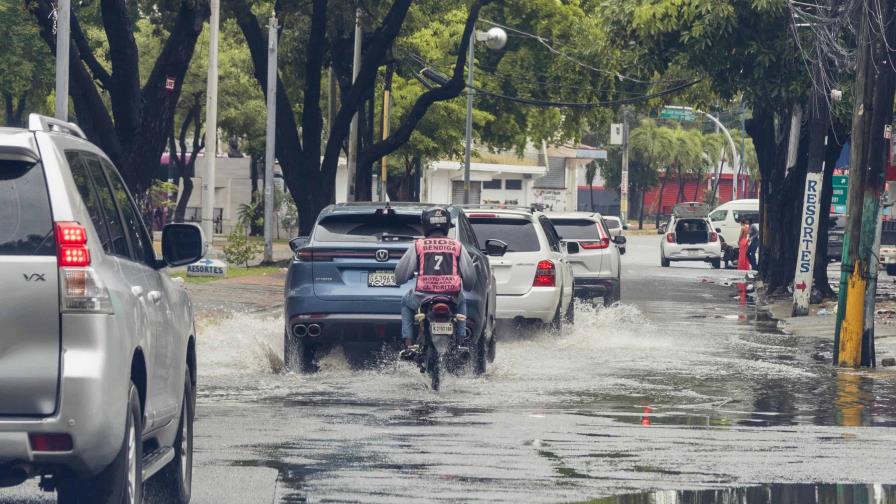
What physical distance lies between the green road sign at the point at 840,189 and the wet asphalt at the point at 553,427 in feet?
48.2

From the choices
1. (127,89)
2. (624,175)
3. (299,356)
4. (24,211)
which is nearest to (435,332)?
(299,356)

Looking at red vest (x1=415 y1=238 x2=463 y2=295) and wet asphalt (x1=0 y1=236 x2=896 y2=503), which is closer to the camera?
wet asphalt (x1=0 y1=236 x2=896 y2=503)

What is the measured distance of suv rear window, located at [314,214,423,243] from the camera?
15.1 meters

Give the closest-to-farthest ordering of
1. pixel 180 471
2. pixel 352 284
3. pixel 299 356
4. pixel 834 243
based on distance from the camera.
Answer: pixel 180 471
pixel 352 284
pixel 299 356
pixel 834 243

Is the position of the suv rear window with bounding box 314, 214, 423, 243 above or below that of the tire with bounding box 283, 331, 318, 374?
above

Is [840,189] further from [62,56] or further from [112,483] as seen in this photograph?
[112,483]

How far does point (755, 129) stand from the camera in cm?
3612

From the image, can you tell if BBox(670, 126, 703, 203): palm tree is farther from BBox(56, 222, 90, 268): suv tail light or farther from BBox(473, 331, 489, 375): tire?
BBox(56, 222, 90, 268): suv tail light

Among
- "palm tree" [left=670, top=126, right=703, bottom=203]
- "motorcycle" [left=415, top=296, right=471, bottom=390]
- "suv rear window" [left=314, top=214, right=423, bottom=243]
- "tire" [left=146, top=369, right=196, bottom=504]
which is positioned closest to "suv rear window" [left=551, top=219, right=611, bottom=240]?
"suv rear window" [left=314, top=214, right=423, bottom=243]

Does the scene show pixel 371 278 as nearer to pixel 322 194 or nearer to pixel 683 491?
pixel 683 491

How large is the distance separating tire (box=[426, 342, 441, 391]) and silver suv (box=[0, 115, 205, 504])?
7.33 m

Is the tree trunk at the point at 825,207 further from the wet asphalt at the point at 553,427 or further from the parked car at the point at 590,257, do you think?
the wet asphalt at the point at 553,427

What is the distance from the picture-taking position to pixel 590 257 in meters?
26.5

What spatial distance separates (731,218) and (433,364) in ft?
150
